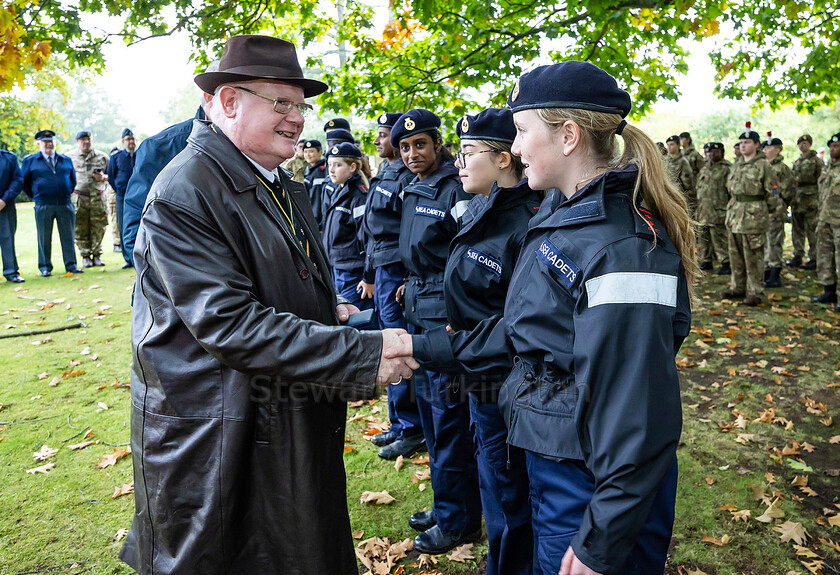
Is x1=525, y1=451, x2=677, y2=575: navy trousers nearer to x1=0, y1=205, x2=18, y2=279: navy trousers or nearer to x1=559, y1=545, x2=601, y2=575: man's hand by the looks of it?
x1=559, y1=545, x2=601, y2=575: man's hand

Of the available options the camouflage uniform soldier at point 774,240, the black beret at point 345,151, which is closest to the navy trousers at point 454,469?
the black beret at point 345,151

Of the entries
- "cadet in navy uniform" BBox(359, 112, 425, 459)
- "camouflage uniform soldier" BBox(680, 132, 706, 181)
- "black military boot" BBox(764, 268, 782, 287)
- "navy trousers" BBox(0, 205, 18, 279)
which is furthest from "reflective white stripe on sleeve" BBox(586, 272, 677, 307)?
"camouflage uniform soldier" BBox(680, 132, 706, 181)

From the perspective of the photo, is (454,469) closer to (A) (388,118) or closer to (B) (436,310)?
(B) (436,310)

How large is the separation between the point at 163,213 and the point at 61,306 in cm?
936

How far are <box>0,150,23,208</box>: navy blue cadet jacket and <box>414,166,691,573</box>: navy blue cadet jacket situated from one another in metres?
12.7

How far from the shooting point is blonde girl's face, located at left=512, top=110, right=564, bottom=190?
2082mm

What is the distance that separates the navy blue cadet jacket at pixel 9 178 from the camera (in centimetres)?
1178

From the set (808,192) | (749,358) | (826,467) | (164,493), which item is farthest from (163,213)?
(808,192)

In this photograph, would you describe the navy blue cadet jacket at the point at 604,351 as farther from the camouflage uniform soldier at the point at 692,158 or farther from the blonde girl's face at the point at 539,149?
the camouflage uniform soldier at the point at 692,158

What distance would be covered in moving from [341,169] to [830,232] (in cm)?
930

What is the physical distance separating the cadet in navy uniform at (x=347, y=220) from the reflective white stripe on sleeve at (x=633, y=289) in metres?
4.88

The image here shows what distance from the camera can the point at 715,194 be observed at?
1367 centimetres

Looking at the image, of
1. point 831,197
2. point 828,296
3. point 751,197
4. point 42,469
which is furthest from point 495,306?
point 831,197

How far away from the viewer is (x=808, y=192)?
13.5m
